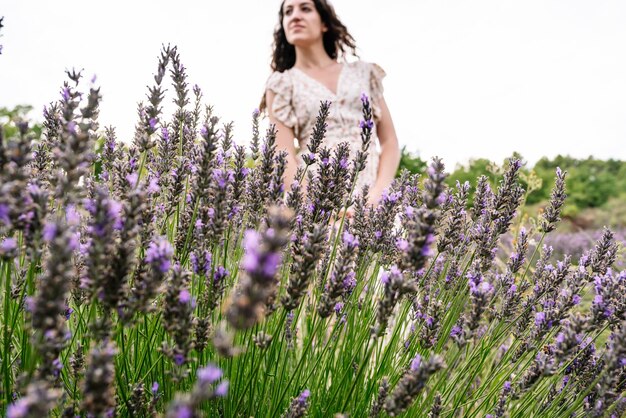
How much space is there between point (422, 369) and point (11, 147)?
2.76 ft

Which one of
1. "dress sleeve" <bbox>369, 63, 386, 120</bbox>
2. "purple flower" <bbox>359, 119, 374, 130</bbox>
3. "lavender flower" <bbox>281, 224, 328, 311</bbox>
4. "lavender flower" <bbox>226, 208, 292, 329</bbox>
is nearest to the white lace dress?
"dress sleeve" <bbox>369, 63, 386, 120</bbox>

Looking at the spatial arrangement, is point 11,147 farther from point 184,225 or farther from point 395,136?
point 395,136

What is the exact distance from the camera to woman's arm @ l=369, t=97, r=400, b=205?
190 inches

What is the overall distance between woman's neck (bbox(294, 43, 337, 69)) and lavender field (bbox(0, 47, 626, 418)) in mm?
3238

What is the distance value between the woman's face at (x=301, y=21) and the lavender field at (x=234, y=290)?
286 centimetres

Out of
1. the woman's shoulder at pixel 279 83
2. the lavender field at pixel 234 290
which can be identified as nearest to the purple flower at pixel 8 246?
the lavender field at pixel 234 290

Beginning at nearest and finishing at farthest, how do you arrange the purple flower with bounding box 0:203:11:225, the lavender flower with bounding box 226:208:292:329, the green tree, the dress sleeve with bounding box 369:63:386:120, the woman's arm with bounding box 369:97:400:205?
the lavender flower with bounding box 226:208:292:329 < the purple flower with bounding box 0:203:11:225 < the woman's arm with bounding box 369:97:400:205 < the dress sleeve with bounding box 369:63:386:120 < the green tree

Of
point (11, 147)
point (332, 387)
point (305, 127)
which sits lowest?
point (332, 387)

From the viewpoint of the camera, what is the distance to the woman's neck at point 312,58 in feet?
18.1

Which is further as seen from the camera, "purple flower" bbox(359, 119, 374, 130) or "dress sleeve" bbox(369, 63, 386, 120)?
"dress sleeve" bbox(369, 63, 386, 120)

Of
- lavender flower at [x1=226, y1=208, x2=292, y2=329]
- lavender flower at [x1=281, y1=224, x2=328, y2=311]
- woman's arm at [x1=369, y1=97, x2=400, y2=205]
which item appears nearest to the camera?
lavender flower at [x1=226, y1=208, x2=292, y2=329]

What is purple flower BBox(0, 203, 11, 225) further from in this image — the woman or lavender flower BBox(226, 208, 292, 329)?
the woman

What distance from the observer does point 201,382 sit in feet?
1.75

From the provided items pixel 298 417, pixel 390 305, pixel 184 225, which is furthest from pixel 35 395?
pixel 184 225
